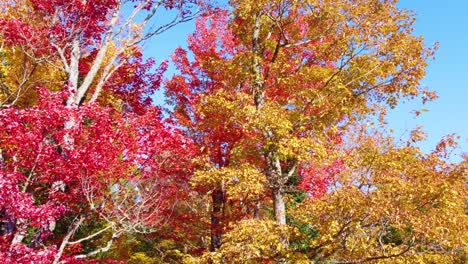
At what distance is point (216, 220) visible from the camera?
1389 cm

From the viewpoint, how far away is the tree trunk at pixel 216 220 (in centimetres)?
1337

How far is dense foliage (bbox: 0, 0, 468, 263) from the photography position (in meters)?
7.28

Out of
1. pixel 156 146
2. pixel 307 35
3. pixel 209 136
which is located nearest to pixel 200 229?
pixel 209 136

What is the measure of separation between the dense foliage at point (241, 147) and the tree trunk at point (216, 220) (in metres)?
0.06

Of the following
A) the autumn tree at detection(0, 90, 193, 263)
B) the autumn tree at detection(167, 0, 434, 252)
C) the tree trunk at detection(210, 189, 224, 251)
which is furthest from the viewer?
the tree trunk at detection(210, 189, 224, 251)

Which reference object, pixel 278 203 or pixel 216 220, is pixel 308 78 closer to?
pixel 278 203

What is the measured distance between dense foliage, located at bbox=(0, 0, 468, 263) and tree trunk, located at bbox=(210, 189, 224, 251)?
0.06 metres

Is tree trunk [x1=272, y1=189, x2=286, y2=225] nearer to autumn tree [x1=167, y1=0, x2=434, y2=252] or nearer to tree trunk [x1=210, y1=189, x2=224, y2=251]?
autumn tree [x1=167, y1=0, x2=434, y2=252]

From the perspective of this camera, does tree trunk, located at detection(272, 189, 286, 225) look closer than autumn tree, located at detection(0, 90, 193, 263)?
No

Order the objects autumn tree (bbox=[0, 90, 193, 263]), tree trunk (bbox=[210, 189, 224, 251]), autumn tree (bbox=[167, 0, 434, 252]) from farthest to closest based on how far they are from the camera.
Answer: tree trunk (bbox=[210, 189, 224, 251]) < autumn tree (bbox=[167, 0, 434, 252]) < autumn tree (bbox=[0, 90, 193, 263])

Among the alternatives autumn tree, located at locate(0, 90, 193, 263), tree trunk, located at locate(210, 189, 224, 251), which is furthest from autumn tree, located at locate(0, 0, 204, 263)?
tree trunk, located at locate(210, 189, 224, 251)

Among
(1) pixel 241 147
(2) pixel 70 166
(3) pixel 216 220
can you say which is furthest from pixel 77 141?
(3) pixel 216 220

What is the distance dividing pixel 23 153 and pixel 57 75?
7541 millimetres

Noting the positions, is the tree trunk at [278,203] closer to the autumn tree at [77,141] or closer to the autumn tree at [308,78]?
the autumn tree at [308,78]
